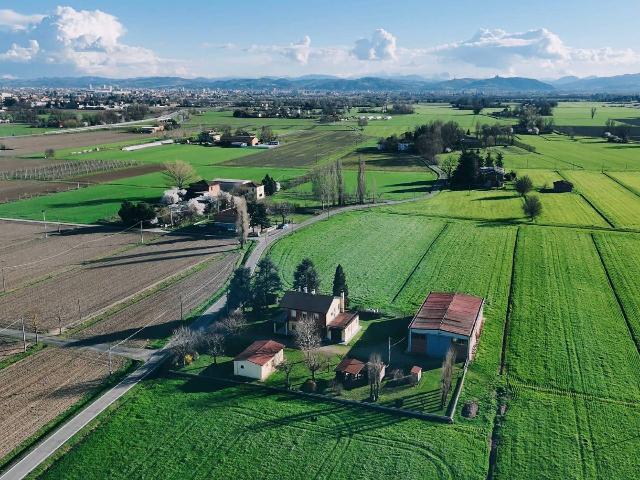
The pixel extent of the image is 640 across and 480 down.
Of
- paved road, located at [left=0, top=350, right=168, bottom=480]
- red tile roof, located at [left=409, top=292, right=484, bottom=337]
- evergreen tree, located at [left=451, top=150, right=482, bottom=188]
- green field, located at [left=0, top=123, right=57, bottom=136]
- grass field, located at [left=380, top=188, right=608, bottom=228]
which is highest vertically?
green field, located at [left=0, top=123, right=57, bottom=136]

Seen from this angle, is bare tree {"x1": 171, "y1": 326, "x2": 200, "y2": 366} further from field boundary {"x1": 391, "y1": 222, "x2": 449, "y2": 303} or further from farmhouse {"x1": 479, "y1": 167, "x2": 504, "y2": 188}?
farmhouse {"x1": 479, "y1": 167, "x2": 504, "y2": 188}

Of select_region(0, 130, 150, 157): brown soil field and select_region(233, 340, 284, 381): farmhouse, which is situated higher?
select_region(0, 130, 150, 157): brown soil field

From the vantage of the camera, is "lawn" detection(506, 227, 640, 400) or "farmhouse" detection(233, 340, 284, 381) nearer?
"lawn" detection(506, 227, 640, 400)

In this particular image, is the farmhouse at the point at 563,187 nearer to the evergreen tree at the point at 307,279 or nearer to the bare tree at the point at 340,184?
the bare tree at the point at 340,184

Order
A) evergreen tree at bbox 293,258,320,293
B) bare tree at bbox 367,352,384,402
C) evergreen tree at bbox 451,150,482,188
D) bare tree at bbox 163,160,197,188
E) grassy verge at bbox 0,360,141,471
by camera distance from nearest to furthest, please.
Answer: grassy verge at bbox 0,360,141,471 < bare tree at bbox 367,352,384,402 < evergreen tree at bbox 293,258,320,293 < bare tree at bbox 163,160,197,188 < evergreen tree at bbox 451,150,482,188

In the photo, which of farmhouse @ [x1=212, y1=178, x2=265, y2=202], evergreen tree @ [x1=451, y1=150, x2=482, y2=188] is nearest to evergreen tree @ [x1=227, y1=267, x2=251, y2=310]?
farmhouse @ [x1=212, y1=178, x2=265, y2=202]

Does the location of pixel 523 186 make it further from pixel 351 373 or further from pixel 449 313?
pixel 351 373

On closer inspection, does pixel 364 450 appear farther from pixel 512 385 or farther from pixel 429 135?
pixel 429 135
